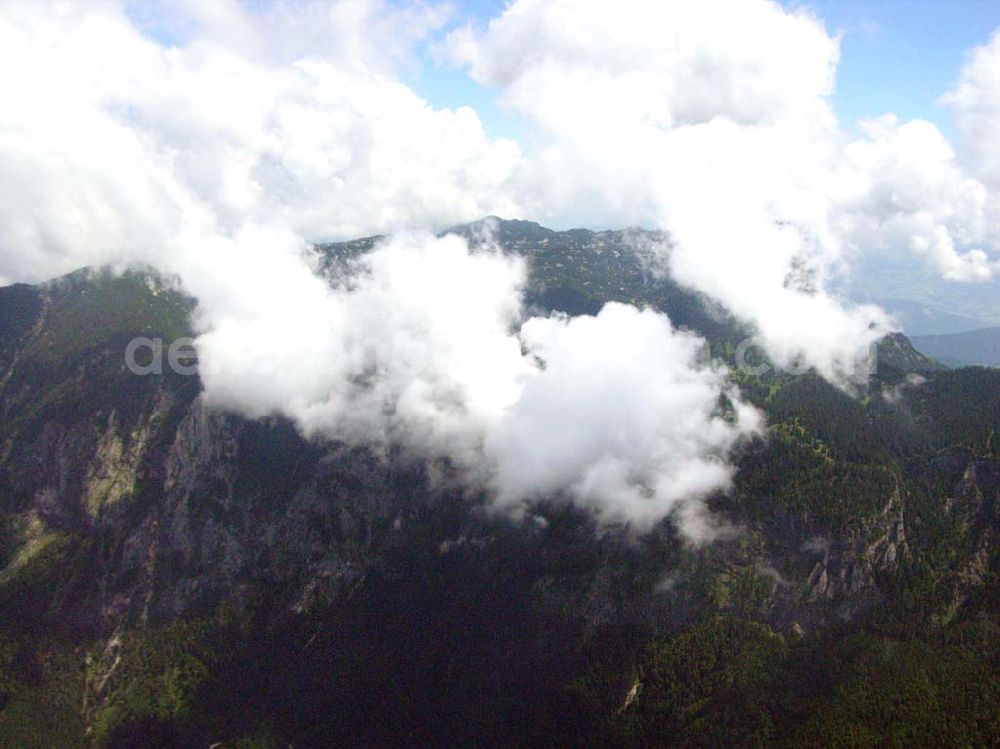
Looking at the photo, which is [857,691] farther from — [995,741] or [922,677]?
[995,741]

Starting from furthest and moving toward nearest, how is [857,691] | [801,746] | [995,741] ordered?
[857,691]
[801,746]
[995,741]

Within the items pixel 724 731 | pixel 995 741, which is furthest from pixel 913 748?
pixel 724 731

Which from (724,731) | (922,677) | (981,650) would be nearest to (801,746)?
(724,731)

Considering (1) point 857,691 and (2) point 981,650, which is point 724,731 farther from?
(2) point 981,650

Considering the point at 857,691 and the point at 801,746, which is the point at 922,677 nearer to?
the point at 857,691

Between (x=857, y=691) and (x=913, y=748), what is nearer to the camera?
(x=913, y=748)

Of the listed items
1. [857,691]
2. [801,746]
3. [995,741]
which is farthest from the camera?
[857,691]

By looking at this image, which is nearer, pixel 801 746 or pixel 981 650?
pixel 801 746

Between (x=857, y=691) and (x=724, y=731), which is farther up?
(x=857, y=691)
